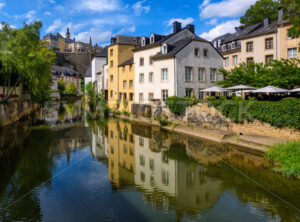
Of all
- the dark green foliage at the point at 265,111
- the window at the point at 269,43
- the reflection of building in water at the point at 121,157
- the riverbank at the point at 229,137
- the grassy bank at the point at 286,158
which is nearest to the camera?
the grassy bank at the point at 286,158

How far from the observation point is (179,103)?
2514cm

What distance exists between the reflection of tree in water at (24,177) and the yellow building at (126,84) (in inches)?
688

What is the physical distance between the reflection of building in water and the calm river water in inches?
2.0

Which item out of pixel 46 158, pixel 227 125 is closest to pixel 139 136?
pixel 227 125

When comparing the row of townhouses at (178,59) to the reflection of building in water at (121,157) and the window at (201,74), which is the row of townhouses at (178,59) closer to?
the window at (201,74)

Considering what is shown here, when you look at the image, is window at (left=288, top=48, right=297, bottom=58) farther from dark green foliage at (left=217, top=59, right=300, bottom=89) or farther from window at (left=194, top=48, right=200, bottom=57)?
window at (left=194, top=48, right=200, bottom=57)

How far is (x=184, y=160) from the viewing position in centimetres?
1475

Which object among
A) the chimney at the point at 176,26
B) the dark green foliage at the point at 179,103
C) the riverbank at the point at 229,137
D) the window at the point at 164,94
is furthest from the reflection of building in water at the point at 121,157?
the chimney at the point at 176,26

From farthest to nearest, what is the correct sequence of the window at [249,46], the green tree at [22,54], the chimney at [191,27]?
the chimney at [191,27]
the window at [249,46]
the green tree at [22,54]

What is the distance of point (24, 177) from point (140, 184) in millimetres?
5362

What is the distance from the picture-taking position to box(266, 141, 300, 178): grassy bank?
11.3 metres

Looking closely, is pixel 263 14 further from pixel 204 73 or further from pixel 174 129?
pixel 174 129

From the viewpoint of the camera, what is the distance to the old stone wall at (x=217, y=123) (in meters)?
15.8

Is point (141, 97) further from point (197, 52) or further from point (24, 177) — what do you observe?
point (24, 177)
